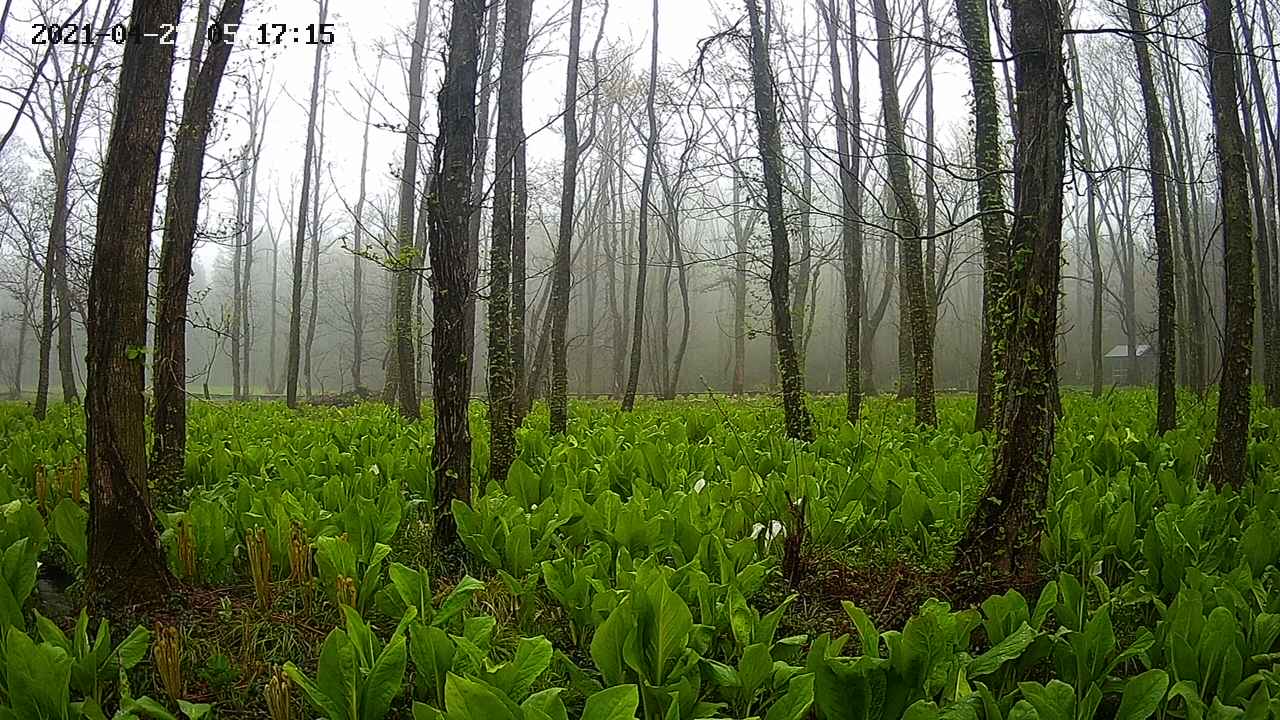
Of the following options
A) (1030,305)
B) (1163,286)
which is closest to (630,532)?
(1030,305)

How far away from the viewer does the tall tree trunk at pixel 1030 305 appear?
10.2ft

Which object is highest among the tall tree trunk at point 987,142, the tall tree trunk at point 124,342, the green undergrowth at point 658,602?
the tall tree trunk at point 987,142

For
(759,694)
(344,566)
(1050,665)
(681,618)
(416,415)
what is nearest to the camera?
(681,618)

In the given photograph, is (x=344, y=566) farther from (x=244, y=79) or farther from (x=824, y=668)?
(x=244, y=79)

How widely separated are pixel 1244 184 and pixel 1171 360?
2795 millimetres

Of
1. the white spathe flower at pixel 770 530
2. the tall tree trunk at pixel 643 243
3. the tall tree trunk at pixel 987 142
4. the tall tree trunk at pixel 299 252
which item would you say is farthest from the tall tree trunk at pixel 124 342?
the tall tree trunk at pixel 299 252

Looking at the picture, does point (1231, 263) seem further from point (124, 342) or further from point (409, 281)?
point (409, 281)

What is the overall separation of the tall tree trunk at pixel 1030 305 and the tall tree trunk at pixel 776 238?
4216 millimetres

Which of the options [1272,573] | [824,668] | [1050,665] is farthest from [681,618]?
[1272,573]

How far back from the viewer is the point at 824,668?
217cm

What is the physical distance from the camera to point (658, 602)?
7.59 ft

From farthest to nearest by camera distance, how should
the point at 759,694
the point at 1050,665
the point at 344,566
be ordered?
the point at 344,566 < the point at 1050,665 < the point at 759,694

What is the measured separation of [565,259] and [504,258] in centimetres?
311

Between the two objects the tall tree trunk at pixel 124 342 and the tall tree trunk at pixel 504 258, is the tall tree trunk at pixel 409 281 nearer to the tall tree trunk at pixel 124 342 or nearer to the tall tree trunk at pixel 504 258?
the tall tree trunk at pixel 504 258
